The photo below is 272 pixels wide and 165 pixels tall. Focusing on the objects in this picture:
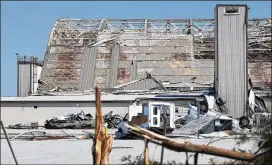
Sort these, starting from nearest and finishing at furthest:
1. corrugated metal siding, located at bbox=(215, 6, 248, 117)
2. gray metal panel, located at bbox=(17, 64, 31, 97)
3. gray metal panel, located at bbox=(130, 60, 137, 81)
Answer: corrugated metal siding, located at bbox=(215, 6, 248, 117)
gray metal panel, located at bbox=(17, 64, 31, 97)
gray metal panel, located at bbox=(130, 60, 137, 81)

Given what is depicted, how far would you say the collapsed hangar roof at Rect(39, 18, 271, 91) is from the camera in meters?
50.7

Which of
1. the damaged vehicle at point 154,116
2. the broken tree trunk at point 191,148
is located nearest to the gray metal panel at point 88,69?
the damaged vehicle at point 154,116

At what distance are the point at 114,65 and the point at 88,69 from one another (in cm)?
257

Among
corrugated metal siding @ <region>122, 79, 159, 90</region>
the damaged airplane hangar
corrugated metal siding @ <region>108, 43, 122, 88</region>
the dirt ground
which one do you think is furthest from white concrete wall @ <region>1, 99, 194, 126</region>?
the dirt ground

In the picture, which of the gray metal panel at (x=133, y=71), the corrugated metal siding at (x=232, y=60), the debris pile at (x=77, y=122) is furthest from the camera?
Answer: the gray metal panel at (x=133, y=71)

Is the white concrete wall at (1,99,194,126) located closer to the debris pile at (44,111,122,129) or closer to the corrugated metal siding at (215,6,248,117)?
the debris pile at (44,111,122,129)

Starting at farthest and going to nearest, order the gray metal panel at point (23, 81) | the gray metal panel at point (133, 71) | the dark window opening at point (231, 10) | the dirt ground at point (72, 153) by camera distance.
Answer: the gray metal panel at point (133, 71)
the gray metal panel at point (23, 81)
the dark window opening at point (231, 10)
the dirt ground at point (72, 153)

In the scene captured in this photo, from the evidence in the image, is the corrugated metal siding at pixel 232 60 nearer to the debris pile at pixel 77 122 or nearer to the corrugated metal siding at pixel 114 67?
the debris pile at pixel 77 122

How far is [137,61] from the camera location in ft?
174

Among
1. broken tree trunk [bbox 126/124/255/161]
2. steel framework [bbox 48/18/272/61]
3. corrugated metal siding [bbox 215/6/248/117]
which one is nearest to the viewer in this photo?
broken tree trunk [bbox 126/124/255/161]

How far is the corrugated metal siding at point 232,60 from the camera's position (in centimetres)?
2803

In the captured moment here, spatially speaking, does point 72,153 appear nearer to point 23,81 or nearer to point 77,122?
point 77,122

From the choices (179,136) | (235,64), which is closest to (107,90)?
(235,64)

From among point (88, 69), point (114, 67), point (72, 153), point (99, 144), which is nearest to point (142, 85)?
point (114, 67)
